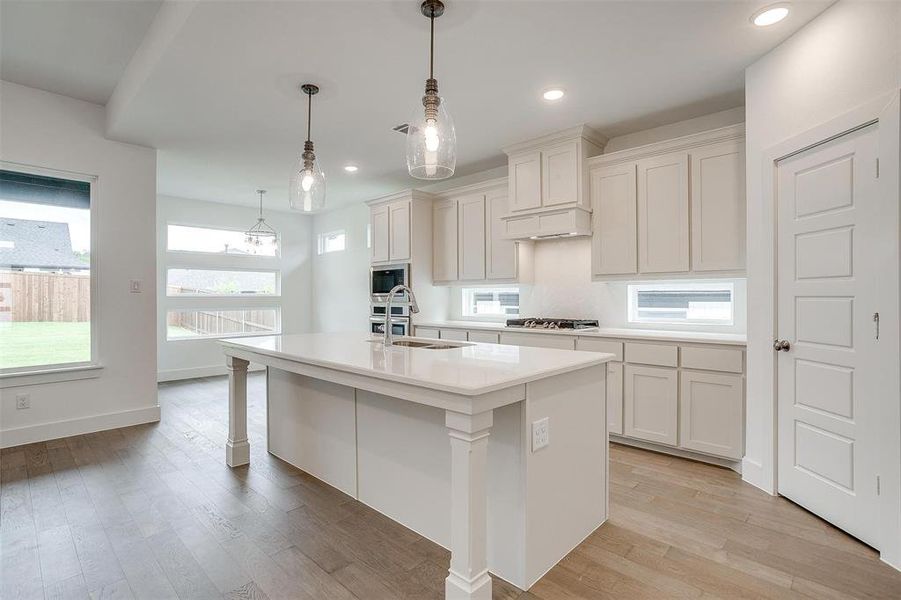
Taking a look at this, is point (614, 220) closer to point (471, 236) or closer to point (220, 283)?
point (471, 236)

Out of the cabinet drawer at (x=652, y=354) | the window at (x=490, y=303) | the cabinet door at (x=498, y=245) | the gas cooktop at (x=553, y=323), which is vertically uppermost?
the cabinet door at (x=498, y=245)

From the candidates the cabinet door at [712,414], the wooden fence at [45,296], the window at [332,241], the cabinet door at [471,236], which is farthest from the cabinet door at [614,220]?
the wooden fence at [45,296]

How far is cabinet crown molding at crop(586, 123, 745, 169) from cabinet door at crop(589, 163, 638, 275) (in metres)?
0.07

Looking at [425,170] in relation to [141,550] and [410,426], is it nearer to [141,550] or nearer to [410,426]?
[410,426]

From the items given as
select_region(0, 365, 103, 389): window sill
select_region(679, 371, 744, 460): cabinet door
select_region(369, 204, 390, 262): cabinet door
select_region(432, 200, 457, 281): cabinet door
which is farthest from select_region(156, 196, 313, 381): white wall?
select_region(679, 371, 744, 460): cabinet door

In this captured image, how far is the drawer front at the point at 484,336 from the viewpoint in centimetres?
425

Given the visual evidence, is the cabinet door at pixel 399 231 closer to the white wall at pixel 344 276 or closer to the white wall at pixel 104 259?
the white wall at pixel 344 276

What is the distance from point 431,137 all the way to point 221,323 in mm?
5991

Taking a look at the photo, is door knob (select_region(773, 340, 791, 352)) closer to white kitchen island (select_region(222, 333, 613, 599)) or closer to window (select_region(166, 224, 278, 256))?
white kitchen island (select_region(222, 333, 613, 599))

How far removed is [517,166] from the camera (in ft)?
13.7

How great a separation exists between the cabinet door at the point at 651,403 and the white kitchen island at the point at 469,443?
3.98 ft

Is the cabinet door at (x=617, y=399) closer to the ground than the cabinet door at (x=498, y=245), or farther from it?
closer to the ground

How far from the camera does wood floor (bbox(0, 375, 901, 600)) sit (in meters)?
1.78

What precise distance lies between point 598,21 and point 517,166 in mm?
1881
